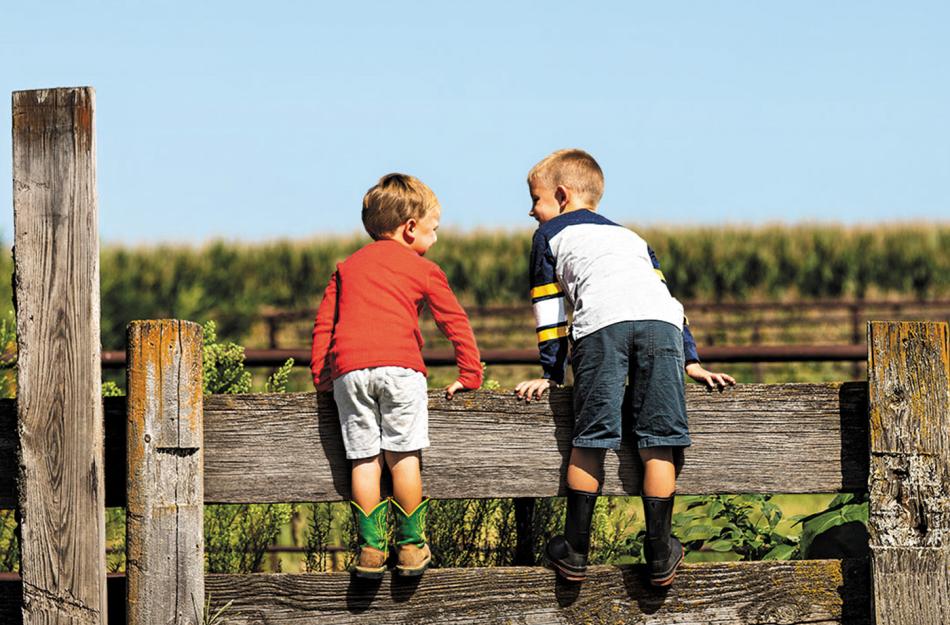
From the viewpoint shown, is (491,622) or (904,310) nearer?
(491,622)

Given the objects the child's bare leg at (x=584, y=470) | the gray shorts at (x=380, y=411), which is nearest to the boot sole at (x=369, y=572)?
the gray shorts at (x=380, y=411)

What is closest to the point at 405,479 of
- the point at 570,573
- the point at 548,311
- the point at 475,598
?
the point at 475,598

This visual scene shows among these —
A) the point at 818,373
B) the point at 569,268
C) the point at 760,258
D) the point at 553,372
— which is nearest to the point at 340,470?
the point at 553,372

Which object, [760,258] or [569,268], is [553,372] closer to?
[569,268]

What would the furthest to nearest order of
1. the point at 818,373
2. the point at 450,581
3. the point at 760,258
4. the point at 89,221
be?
the point at 760,258 → the point at 818,373 → the point at 450,581 → the point at 89,221

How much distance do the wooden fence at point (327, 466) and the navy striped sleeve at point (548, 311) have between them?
11 centimetres

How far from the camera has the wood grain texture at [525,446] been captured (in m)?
3.57

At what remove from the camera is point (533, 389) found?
11.6ft

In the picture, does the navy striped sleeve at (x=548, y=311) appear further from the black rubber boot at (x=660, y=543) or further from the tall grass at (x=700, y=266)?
the tall grass at (x=700, y=266)

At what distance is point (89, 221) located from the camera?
338 cm

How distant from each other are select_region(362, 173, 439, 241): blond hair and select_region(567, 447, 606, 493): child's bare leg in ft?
3.01

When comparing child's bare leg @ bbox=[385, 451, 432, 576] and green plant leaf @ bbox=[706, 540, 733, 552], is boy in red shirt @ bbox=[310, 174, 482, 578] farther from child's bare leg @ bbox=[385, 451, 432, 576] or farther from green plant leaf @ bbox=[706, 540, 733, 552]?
green plant leaf @ bbox=[706, 540, 733, 552]

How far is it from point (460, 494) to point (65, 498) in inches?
46.1

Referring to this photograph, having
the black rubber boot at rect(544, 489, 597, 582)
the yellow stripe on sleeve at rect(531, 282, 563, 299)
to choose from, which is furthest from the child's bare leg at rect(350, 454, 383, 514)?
the yellow stripe on sleeve at rect(531, 282, 563, 299)
